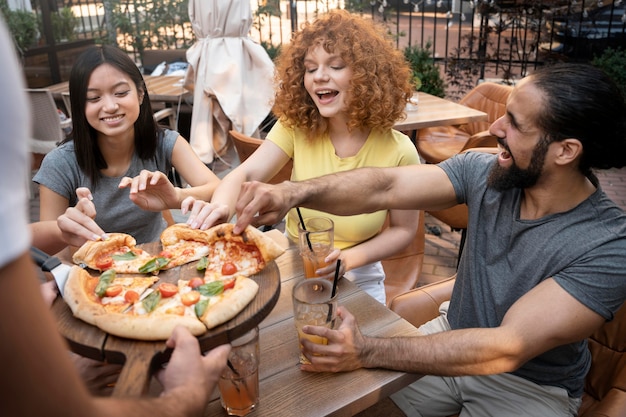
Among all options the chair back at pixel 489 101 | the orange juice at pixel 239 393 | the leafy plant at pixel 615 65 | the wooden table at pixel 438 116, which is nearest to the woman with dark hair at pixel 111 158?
the orange juice at pixel 239 393

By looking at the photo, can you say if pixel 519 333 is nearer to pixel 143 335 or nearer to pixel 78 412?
pixel 143 335

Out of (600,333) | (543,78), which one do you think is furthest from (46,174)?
(600,333)

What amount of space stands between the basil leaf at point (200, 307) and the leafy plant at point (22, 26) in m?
8.35

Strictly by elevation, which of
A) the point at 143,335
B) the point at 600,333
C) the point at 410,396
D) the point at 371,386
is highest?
the point at 143,335

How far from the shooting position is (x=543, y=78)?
189cm

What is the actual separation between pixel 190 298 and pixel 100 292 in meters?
0.28

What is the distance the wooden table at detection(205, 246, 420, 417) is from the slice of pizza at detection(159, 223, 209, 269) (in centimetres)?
34

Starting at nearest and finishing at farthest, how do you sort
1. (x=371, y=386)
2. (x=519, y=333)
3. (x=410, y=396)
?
1. (x=371, y=386)
2. (x=519, y=333)
3. (x=410, y=396)

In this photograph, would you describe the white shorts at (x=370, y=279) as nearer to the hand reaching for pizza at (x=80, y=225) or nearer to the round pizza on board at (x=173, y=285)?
the round pizza on board at (x=173, y=285)

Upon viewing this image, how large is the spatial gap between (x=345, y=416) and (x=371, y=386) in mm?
125

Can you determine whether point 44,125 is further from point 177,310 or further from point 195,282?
point 177,310

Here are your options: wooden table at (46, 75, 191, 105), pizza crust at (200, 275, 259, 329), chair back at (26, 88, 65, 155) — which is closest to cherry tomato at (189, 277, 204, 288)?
pizza crust at (200, 275, 259, 329)

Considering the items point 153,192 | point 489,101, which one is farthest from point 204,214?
point 489,101

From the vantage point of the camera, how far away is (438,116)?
4688 millimetres
